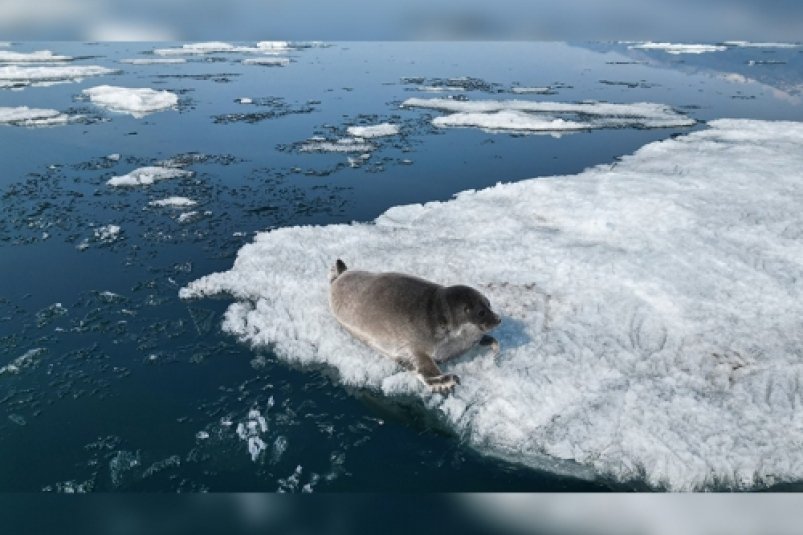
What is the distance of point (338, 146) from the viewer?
13.2m

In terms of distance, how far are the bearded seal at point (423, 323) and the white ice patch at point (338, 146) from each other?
8239 mm

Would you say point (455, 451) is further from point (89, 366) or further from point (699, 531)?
point (89, 366)

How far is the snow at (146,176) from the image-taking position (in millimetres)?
9836

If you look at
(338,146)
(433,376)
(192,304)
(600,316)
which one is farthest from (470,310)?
(338,146)

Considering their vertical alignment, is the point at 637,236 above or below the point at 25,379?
above

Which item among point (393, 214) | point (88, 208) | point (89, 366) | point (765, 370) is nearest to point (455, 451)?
point (765, 370)

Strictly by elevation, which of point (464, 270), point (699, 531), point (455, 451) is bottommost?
point (455, 451)

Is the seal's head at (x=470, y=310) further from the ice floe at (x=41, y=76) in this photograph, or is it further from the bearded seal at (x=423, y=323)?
the ice floe at (x=41, y=76)

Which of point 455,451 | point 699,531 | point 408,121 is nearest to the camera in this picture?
point 699,531

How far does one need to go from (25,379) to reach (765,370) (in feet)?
19.8

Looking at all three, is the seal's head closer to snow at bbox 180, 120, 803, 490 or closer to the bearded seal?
the bearded seal

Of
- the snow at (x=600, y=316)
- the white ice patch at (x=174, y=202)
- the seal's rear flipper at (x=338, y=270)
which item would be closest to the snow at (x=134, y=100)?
the white ice patch at (x=174, y=202)

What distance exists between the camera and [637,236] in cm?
712

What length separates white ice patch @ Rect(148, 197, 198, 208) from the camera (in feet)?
29.0
